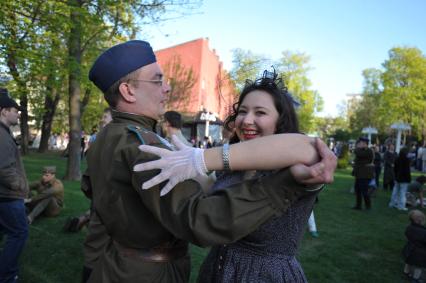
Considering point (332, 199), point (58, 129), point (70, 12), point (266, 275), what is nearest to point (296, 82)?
point (58, 129)

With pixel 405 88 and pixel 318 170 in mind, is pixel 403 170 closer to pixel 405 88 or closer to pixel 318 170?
pixel 318 170


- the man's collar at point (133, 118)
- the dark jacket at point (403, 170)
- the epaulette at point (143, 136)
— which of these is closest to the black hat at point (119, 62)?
the man's collar at point (133, 118)

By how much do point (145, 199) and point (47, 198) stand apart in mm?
6941

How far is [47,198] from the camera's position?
A: 292 inches

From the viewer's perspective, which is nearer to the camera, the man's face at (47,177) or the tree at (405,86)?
the man's face at (47,177)

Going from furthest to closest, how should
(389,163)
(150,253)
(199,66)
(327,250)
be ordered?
(199,66), (389,163), (327,250), (150,253)

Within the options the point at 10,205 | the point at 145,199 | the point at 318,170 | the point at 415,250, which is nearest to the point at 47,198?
the point at 10,205

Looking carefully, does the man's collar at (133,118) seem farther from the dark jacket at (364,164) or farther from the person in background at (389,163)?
the person in background at (389,163)

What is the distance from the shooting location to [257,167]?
1.23 meters

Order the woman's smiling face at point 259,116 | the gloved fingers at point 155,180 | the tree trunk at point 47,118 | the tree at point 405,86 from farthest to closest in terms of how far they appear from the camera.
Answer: the tree at point 405,86
the tree trunk at point 47,118
the woman's smiling face at point 259,116
the gloved fingers at point 155,180

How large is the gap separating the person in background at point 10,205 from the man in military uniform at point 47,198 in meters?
3.11

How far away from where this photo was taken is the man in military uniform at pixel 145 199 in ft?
4.00

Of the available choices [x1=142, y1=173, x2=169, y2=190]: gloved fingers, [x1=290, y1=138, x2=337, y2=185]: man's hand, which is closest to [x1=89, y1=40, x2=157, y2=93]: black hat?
[x1=142, y1=173, x2=169, y2=190]: gloved fingers

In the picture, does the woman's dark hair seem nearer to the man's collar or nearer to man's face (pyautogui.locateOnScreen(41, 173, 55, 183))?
the man's collar
